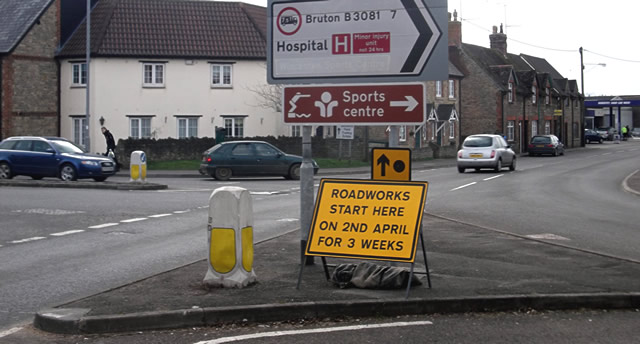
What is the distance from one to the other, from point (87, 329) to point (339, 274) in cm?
271

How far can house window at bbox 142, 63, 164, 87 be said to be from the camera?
42.3 m

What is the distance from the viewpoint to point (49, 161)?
2552 cm

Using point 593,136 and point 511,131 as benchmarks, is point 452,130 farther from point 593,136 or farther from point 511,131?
point 593,136

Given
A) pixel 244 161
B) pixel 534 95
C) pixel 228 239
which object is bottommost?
pixel 228 239

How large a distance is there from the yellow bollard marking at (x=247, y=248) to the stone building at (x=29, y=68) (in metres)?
35.5

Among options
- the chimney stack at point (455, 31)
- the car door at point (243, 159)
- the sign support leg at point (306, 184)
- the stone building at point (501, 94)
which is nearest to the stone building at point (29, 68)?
the car door at point (243, 159)

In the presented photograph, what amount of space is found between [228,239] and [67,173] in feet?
61.6

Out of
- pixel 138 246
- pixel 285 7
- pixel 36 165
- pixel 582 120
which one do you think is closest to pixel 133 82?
pixel 36 165

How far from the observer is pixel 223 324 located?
22.9 ft

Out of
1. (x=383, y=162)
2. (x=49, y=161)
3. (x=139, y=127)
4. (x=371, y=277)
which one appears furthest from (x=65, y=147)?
(x=371, y=277)

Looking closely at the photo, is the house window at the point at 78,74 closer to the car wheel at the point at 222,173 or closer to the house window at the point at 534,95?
→ the car wheel at the point at 222,173

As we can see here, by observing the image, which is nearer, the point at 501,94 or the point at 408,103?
the point at 408,103

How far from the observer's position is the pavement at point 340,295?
6.94 metres

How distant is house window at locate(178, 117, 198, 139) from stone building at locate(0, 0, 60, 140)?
266 inches
